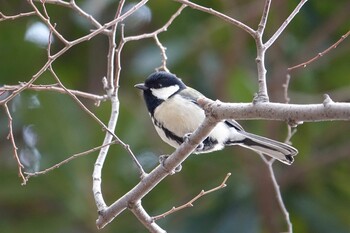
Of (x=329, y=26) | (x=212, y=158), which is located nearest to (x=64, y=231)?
(x=212, y=158)

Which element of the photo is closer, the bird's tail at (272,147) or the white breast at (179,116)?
the bird's tail at (272,147)

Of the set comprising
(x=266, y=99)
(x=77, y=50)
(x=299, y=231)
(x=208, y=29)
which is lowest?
(x=299, y=231)

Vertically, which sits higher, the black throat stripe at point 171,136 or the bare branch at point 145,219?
the black throat stripe at point 171,136

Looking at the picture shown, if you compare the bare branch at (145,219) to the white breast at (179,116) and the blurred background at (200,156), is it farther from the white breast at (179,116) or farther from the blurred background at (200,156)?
the blurred background at (200,156)

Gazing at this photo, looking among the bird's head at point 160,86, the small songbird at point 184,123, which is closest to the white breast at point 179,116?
the small songbird at point 184,123

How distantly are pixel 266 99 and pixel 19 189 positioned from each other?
3.39m

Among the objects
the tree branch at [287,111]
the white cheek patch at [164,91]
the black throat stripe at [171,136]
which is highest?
the white cheek patch at [164,91]

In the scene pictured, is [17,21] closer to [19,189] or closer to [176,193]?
[19,189]

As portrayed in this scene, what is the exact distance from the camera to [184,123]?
3.34 metres

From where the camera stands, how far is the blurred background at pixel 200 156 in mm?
4965

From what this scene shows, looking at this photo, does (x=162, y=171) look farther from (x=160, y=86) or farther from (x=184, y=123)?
(x=160, y=86)

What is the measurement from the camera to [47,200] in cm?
555

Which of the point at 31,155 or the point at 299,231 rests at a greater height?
the point at 31,155

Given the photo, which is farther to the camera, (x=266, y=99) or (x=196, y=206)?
(x=196, y=206)
